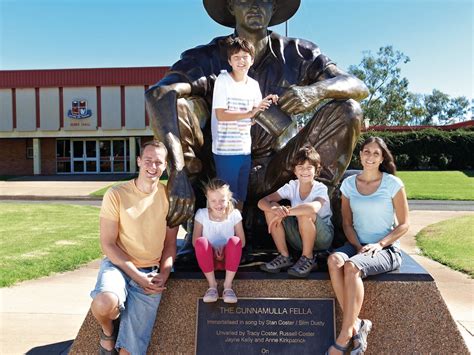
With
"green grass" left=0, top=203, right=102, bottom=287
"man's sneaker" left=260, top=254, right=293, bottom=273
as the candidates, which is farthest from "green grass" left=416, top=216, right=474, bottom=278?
"green grass" left=0, top=203, right=102, bottom=287

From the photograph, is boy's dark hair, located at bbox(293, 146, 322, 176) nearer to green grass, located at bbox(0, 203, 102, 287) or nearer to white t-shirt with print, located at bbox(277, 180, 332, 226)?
white t-shirt with print, located at bbox(277, 180, 332, 226)

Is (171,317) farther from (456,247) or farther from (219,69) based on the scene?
(456,247)

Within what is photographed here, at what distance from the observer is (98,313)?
2.74 metres

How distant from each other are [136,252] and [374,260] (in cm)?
144

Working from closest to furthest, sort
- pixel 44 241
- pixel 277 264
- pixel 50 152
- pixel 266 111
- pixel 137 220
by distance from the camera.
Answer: pixel 137 220
pixel 277 264
pixel 266 111
pixel 44 241
pixel 50 152

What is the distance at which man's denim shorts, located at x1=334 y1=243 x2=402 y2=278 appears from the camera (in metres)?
3.03

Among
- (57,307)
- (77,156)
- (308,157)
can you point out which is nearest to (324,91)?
(308,157)

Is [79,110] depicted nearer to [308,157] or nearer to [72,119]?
[72,119]

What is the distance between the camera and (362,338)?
2912 millimetres

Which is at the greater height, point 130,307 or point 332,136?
point 332,136

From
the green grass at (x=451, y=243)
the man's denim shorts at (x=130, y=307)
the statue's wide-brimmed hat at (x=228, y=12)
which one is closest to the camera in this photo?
the man's denim shorts at (x=130, y=307)

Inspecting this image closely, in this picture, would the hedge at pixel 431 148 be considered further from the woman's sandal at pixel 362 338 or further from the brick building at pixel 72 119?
the woman's sandal at pixel 362 338

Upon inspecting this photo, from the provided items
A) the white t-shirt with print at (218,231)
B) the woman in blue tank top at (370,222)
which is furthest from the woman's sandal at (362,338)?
the white t-shirt with print at (218,231)

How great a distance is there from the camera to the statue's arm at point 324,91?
3463 millimetres
